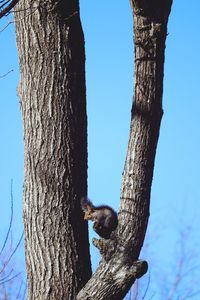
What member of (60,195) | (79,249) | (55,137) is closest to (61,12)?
(55,137)

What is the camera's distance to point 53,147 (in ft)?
11.8

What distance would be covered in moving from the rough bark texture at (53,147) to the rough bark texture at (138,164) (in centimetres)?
30

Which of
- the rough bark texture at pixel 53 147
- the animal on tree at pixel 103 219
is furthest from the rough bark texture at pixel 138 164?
the rough bark texture at pixel 53 147

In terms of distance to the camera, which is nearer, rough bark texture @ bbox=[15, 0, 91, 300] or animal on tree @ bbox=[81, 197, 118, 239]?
animal on tree @ bbox=[81, 197, 118, 239]

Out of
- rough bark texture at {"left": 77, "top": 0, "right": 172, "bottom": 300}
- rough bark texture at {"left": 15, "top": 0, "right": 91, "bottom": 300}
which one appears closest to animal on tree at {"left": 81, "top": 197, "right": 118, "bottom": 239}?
rough bark texture at {"left": 77, "top": 0, "right": 172, "bottom": 300}

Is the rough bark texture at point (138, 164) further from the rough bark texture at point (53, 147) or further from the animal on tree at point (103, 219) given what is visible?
the rough bark texture at point (53, 147)

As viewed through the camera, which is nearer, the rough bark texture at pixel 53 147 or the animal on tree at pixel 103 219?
the animal on tree at pixel 103 219

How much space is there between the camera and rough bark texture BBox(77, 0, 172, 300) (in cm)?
326

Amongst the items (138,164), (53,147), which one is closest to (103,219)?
Answer: (138,164)

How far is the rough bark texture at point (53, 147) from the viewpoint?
139 inches

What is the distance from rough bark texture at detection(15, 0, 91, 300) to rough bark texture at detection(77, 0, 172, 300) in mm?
303

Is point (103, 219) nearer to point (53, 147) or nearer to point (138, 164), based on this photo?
point (138, 164)

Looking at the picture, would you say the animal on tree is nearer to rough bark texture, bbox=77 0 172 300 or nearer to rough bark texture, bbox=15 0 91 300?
rough bark texture, bbox=77 0 172 300

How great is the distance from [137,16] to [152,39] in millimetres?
160
